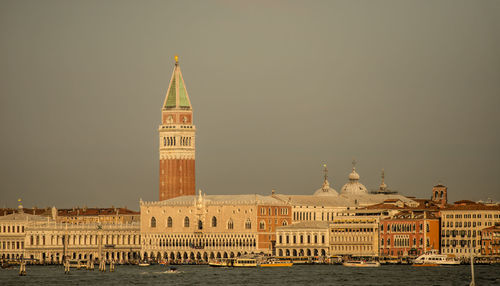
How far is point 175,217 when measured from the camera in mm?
179375

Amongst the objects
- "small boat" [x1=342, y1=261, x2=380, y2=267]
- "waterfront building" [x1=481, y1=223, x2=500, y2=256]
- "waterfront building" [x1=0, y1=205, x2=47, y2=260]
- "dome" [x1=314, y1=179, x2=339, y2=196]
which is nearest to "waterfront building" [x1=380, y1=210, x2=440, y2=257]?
"waterfront building" [x1=481, y1=223, x2=500, y2=256]

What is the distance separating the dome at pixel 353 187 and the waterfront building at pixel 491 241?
3399 centimetres

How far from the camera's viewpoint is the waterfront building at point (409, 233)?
160m

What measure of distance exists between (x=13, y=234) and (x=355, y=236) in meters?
45.5

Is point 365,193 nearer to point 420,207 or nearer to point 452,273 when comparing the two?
point 420,207

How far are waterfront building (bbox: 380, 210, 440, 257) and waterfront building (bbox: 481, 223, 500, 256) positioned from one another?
4948mm

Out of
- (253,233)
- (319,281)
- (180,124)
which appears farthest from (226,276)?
(180,124)

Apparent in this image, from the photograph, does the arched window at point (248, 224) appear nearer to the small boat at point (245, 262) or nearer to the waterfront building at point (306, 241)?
the waterfront building at point (306, 241)

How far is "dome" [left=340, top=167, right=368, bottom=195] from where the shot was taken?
633ft

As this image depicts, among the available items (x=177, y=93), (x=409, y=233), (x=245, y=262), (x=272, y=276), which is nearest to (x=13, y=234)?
(x=177, y=93)

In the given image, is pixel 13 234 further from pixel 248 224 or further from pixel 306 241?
pixel 306 241

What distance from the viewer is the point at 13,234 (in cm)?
18650

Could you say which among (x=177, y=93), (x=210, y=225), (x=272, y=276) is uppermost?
(x=177, y=93)

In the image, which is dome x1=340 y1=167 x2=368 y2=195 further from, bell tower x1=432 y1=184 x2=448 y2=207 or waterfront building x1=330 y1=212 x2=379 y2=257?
waterfront building x1=330 y1=212 x2=379 y2=257
